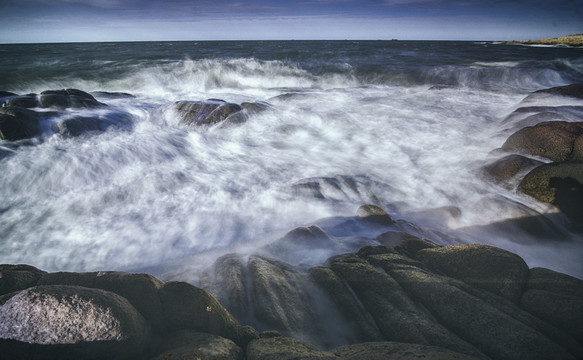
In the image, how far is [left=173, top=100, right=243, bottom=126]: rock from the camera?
9.15 meters

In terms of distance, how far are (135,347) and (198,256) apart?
206 cm

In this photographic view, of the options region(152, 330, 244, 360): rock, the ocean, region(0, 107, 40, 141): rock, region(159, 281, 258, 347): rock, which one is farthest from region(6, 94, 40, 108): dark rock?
region(152, 330, 244, 360): rock

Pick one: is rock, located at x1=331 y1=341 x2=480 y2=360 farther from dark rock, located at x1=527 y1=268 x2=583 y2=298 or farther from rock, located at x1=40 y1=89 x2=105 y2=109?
rock, located at x1=40 y1=89 x2=105 y2=109

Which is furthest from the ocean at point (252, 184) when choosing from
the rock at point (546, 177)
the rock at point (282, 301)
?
the rock at point (282, 301)

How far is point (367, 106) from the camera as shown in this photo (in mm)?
11969

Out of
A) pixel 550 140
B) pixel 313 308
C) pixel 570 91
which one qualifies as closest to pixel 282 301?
pixel 313 308

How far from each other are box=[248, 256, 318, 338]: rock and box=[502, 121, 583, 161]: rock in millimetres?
5643

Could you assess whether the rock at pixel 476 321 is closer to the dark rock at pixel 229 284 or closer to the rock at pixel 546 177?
the dark rock at pixel 229 284

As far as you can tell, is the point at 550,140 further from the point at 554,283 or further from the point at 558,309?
the point at 558,309

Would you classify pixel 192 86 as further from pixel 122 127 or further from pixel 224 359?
pixel 224 359

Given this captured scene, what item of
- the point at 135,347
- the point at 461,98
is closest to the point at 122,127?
the point at 135,347

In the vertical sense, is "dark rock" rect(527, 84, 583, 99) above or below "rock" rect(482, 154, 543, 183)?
above

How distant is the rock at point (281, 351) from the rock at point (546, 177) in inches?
185

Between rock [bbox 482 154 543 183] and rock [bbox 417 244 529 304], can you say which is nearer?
rock [bbox 417 244 529 304]
